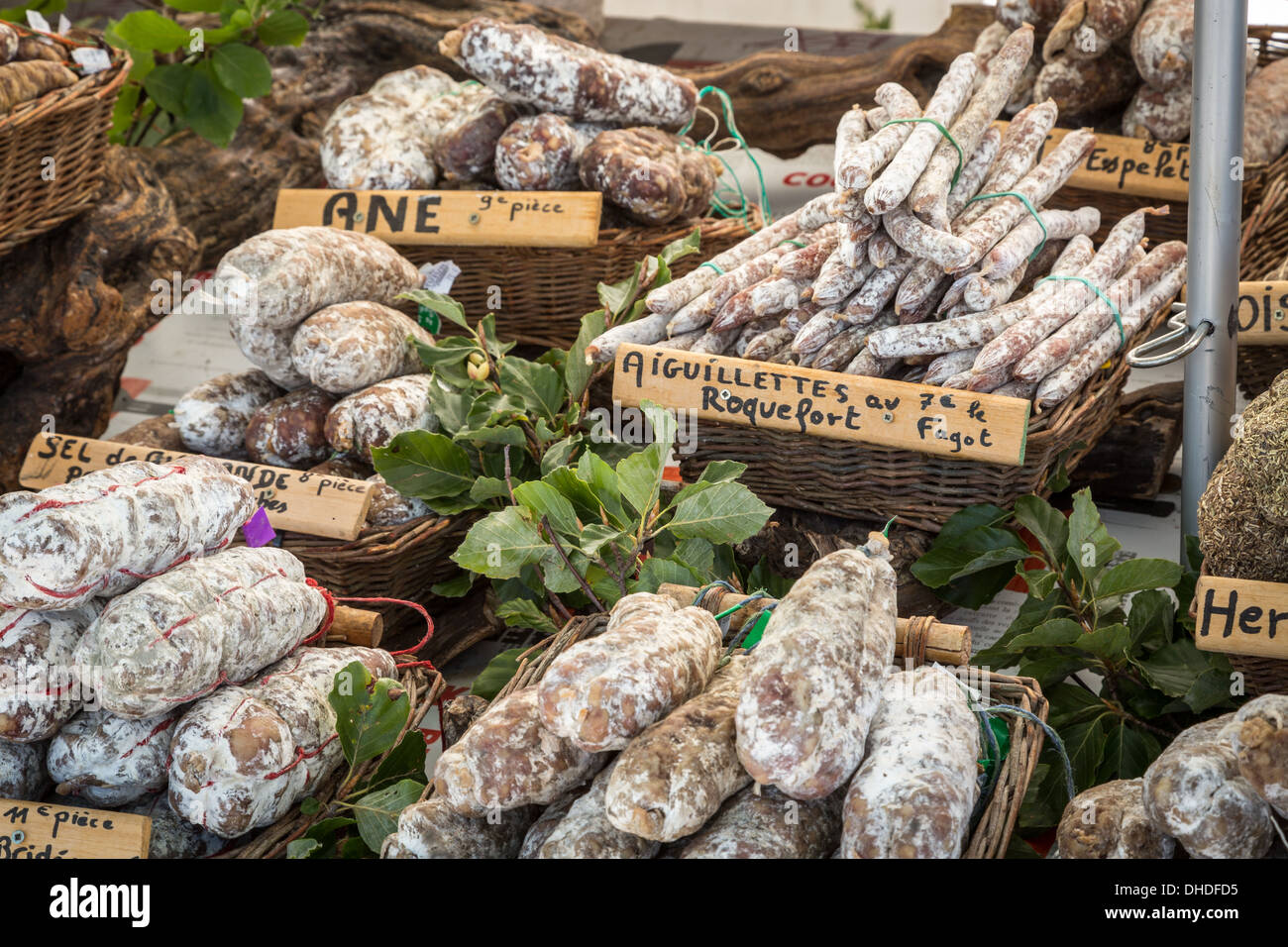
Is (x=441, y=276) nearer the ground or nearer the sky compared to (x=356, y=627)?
nearer the sky

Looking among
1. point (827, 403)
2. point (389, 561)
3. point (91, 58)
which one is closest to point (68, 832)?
point (389, 561)

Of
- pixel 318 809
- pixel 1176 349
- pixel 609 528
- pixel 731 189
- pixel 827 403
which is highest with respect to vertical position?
pixel 731 189

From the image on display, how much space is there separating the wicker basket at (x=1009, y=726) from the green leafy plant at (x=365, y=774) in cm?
15

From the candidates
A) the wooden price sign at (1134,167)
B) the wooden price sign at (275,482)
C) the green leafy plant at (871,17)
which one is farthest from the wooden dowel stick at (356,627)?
the green leafy plant at (871,17)

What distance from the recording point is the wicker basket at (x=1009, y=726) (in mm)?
1136

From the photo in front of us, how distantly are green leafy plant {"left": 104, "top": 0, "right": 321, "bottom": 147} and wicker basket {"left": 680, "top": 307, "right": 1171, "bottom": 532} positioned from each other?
5.75 feet

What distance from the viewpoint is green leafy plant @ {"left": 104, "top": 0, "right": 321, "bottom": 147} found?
9.86 feet

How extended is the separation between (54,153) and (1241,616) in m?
2.28

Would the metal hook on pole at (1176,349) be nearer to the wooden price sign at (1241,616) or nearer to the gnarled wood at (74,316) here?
the wooden price sign at (1241,616)

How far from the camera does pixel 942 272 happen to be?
6.22 ft

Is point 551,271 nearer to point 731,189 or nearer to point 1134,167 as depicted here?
point 731,189

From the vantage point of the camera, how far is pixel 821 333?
192cm

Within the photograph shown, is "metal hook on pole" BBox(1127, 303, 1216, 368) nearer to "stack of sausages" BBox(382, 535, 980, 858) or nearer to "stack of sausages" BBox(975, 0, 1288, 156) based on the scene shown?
"stack of sausages" BBox(382, 535, 980, 858)

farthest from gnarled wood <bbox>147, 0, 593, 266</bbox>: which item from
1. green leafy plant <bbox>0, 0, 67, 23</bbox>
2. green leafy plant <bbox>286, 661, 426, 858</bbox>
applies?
green leafy plant <bbox>286, 661, 426, 858</bbox>
